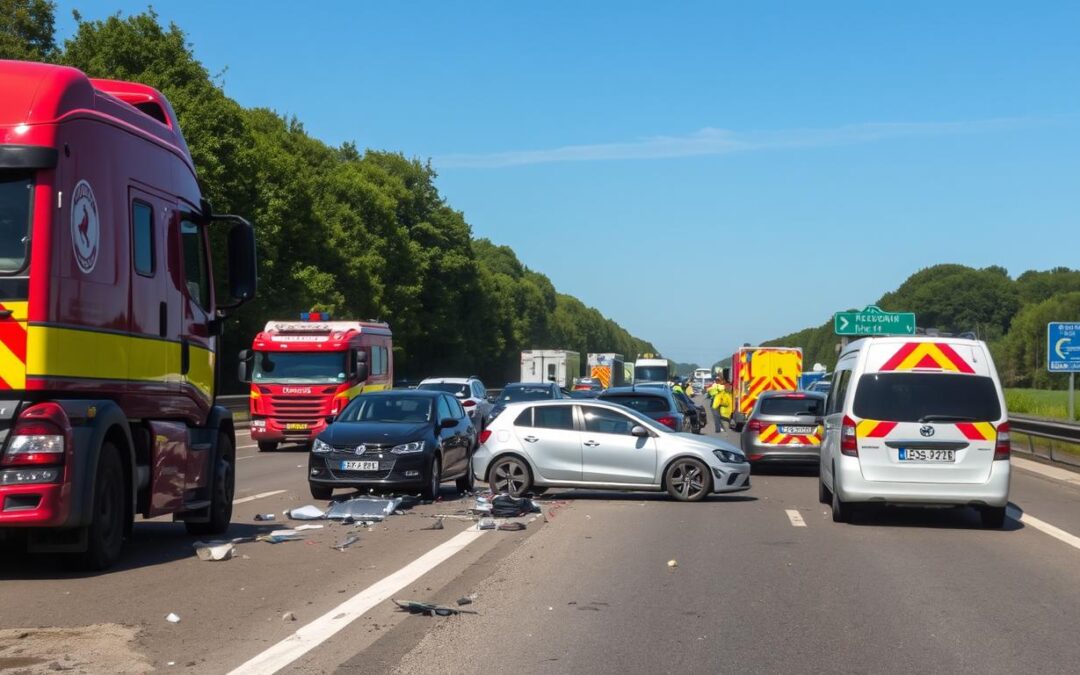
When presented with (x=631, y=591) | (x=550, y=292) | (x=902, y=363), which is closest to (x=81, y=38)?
(x=902, y=363)

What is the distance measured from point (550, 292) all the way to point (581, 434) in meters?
160

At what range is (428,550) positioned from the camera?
12.3m

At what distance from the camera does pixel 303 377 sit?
1159 inches

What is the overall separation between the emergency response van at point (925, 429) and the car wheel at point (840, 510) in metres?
0.09

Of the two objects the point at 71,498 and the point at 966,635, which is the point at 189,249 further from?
the point at 966,635

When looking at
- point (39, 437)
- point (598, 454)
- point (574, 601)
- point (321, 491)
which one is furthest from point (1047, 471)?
point (39, 437)

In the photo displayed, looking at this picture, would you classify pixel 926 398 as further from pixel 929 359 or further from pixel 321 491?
pixel 321 491

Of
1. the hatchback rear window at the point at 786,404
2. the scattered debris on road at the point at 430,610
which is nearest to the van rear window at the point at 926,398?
the scattered debris on road at the point at 430,610

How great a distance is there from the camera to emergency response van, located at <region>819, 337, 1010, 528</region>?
14562 mm

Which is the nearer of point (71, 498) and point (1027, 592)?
point (71, 498)

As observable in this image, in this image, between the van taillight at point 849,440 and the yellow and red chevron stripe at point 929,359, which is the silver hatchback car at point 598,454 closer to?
the van taillight at point 849,440

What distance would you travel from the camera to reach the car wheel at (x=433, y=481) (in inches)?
684

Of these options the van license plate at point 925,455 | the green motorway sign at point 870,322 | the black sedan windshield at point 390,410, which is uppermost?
the green motorway sign at point 870,322

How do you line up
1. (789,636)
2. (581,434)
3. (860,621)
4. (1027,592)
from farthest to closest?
(581,434) < (1027,592) < (860,621) < (789,636)
